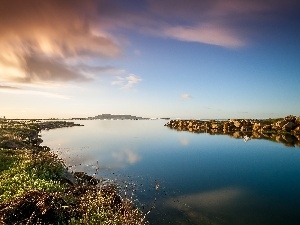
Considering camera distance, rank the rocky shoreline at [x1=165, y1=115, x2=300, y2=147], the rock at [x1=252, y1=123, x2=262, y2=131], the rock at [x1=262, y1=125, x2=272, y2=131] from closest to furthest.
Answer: the rocky shoreline at [x1=165, y1=115, x2=300, y2=147] → the rock at [x1=262, y1=125, x2=272, y2=131] → the rock at [x1=252, y1=123, x2=262, y2=131]

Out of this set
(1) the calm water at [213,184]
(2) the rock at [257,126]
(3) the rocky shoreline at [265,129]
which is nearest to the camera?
(1) the calm water at [213,184]

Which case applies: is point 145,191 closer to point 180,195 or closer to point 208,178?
point 180,195

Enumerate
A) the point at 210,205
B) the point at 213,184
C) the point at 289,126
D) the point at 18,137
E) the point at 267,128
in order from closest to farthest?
the point at 210,205 → the point at 213,184 → the point at 18,137 → the point at 289,126 → the point at 267,128

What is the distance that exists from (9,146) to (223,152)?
126ft

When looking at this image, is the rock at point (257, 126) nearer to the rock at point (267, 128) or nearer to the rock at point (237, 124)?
the rock at point (267, 128)

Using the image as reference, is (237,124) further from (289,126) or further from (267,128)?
(289,126)

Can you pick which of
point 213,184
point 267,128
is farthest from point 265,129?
point 213,184

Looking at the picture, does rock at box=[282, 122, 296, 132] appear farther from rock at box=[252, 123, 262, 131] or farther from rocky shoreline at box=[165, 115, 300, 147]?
rock at box=[252, 123, 262, 131]

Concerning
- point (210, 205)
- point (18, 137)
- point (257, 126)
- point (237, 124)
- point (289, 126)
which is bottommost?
point (210, 205)

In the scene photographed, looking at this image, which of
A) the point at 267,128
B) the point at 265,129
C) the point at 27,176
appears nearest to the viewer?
Result: the point at 27,176

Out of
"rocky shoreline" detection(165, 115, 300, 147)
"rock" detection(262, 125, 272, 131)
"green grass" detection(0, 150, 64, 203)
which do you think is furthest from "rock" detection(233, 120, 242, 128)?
"green grass" detection(0, 150, 64, 203)

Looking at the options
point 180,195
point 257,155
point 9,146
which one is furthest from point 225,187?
point 9,146

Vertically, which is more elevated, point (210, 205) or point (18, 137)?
point (18, 137)

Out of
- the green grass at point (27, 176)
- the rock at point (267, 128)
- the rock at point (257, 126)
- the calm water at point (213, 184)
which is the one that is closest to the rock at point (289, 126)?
the rock at point (267, 128)
